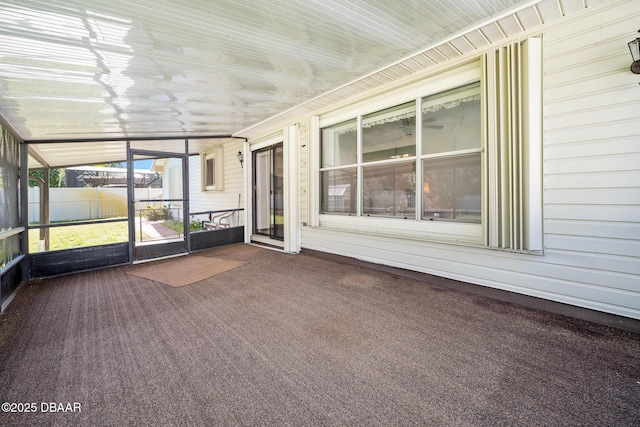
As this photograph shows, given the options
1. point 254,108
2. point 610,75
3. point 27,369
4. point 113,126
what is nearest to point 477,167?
point 610,75

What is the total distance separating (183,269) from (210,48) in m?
3.53

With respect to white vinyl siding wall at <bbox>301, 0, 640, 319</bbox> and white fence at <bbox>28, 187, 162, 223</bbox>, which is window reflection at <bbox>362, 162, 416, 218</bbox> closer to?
white vinyl siding wall at <bbox>301, 0, 640, 319</bbox>

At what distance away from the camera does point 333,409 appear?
1.54 m

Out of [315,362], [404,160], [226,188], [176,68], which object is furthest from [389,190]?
[226,188]

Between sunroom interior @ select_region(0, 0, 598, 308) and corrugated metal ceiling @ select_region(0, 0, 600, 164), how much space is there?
1 cm

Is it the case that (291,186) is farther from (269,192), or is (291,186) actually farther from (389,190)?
(389,190)

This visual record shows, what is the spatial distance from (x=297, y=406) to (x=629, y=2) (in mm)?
3986

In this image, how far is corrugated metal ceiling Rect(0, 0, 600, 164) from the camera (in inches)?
77.3

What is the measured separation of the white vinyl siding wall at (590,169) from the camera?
2361mm

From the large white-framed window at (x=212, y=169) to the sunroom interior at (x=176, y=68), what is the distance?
8.57 feet

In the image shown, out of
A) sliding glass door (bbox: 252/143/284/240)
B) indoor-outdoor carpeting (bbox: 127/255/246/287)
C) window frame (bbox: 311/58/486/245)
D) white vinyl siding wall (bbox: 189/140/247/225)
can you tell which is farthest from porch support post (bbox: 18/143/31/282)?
window frame (bbox: 311/58/486/245)

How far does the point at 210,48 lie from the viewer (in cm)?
248

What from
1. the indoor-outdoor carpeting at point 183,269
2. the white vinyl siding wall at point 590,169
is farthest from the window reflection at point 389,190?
the indoor-outdoor carpeting at point 183,269

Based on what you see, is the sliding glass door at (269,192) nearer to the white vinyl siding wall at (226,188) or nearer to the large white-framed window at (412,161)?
the white vinyl siding wall at (226,188)
